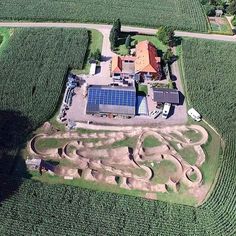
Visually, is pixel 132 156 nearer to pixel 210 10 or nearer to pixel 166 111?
pixel 166 111

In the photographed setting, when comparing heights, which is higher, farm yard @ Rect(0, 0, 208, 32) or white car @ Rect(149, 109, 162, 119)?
farm yard @ Rect(0, 0, 208, 32)

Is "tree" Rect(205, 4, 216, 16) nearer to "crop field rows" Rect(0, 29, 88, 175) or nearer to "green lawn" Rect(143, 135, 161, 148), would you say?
"crop field rows" Rect(0, 29, 88, 175)

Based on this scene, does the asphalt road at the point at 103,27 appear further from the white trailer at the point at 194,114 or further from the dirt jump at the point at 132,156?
the dirt jump at the point at 132,156

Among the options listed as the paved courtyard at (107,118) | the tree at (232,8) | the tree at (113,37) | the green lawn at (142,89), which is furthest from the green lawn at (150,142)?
the tree at (232,8)

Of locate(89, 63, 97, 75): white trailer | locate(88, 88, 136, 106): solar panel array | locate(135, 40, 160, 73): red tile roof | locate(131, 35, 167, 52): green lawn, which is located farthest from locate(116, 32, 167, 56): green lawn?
locate(88, 88, 136, 106): solar panel array

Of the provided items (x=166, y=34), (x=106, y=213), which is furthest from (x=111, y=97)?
(x=166, y=34)
